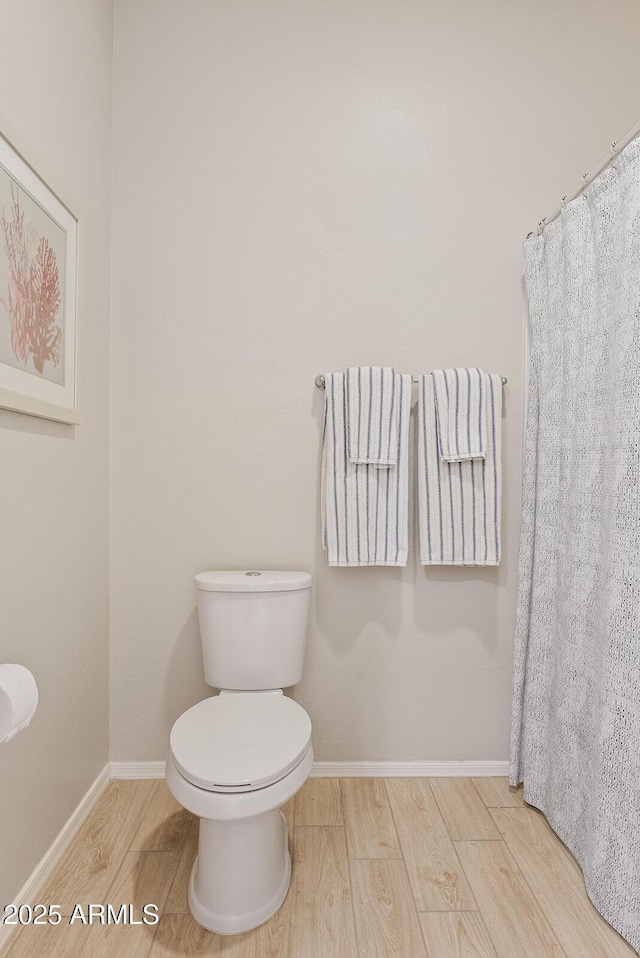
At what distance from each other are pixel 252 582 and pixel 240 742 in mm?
454

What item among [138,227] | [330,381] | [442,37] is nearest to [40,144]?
[138,227]

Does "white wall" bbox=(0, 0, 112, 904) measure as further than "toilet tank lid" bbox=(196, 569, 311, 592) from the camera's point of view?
No

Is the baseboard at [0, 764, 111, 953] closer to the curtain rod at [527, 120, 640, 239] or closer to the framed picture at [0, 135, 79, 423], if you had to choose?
the framed picture at [0, 135, 79, 423]

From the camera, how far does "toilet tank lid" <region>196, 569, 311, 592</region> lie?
5.21ft

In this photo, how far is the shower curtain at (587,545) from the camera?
1.21 meters

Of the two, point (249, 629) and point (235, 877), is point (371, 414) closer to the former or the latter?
point (249, 629)

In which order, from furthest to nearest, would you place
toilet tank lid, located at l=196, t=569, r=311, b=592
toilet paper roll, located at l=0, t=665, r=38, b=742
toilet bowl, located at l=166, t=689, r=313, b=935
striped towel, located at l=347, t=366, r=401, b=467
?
striped towel, located at l=347, t=366, r=401, b=467 → toilet tank lid, located at l=196, t=569, r=311, b=592 → toilet bowl, located at l=166, t=689, r=313, b=935 → toilet paper roll, located at l=0, t=665, r=38, b=742

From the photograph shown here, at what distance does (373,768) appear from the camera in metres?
1.82

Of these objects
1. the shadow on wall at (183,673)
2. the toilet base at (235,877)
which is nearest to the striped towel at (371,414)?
the shadow on wall at (183,673)

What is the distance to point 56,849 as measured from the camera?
140cm

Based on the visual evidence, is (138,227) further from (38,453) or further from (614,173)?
(614,173)

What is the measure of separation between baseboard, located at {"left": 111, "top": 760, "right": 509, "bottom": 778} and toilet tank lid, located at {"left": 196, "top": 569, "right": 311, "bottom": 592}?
2.14 ft

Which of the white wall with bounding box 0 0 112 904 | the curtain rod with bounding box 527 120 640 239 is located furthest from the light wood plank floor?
the curtain rod with bounding box 527 120 640 239

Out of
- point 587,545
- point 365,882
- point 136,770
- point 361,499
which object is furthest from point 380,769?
point 587,545
